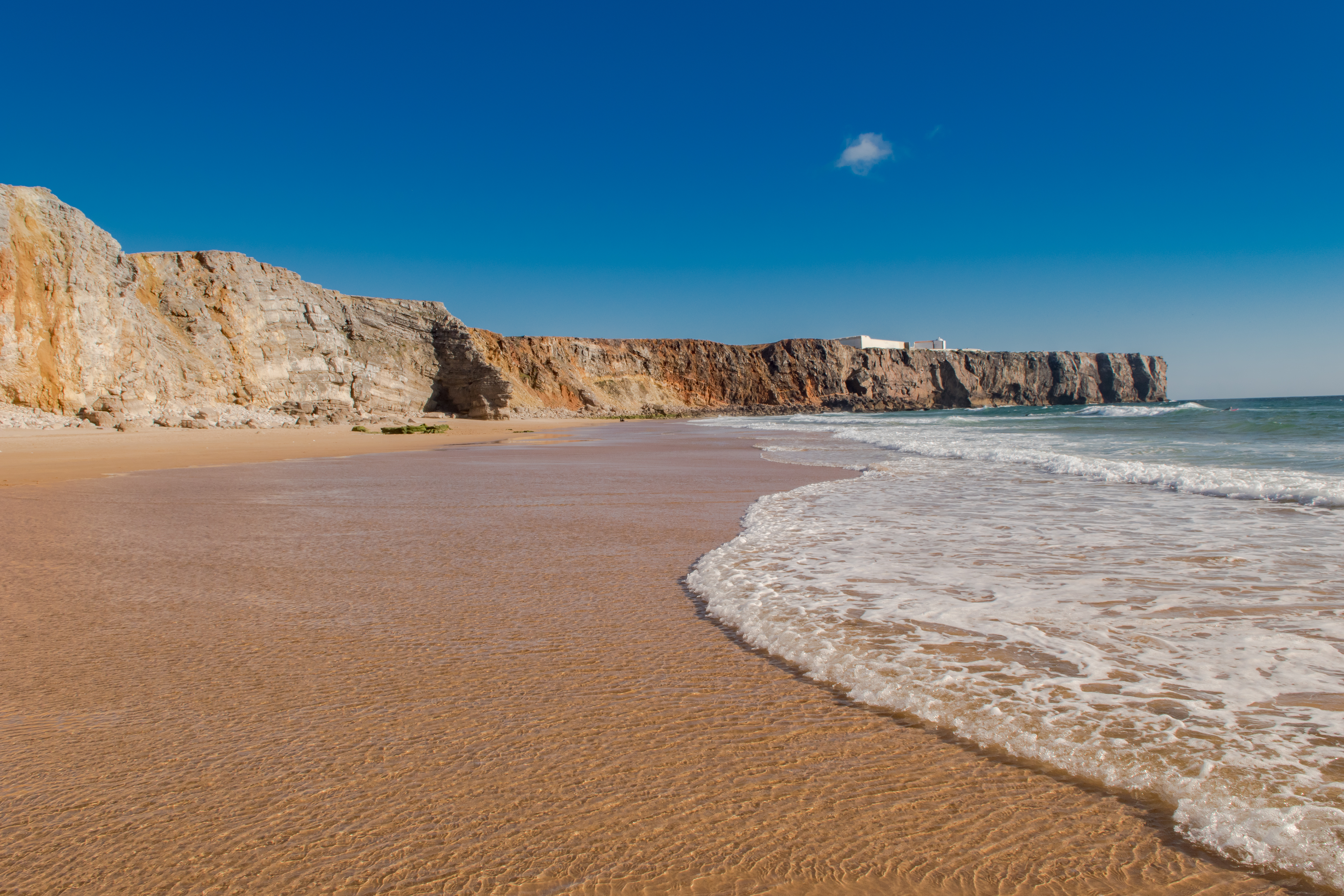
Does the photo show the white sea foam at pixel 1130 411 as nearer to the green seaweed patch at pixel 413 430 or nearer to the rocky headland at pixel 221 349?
the green seaweed patch at pixel 413 430

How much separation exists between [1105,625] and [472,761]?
7.59 feet

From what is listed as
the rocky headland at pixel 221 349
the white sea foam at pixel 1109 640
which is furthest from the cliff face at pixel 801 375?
the white sea foam at pixel 1109 640

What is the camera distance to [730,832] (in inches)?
55.9

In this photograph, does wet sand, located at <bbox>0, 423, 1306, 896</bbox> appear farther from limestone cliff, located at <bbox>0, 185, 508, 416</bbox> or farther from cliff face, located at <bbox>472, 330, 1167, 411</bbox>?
cliff face, located at <bbox>472, 330, 1167, 411</bbox>

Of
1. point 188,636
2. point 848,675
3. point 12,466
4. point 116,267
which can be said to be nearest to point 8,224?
point 116,267

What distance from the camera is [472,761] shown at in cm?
168

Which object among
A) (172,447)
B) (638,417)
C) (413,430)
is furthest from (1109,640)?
(638,417)

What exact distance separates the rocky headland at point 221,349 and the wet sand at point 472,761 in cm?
1833

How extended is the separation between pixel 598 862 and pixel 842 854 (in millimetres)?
459

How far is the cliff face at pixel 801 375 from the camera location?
200 ft

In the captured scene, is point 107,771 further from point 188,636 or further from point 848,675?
point 848,675

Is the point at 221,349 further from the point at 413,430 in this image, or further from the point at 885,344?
the point at 885,344

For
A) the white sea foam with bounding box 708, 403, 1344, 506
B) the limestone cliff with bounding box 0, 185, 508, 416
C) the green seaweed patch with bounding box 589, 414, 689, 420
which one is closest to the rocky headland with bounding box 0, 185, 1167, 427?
the limestone cliff with bounding box 0, 185, 508, 416

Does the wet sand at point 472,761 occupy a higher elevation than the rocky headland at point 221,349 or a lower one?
lower
